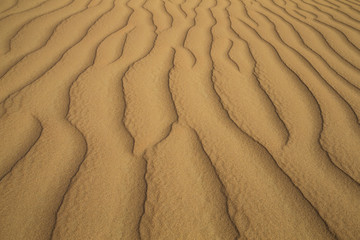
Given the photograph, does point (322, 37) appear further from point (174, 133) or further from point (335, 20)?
point (174, 133)

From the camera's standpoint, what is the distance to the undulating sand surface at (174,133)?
100 centimetres

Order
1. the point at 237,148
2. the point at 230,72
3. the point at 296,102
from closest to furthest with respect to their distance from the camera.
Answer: the point at 237,148, the point at 296,102, the point at 230,72

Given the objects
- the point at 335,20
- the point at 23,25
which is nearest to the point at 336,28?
the point at 335,20

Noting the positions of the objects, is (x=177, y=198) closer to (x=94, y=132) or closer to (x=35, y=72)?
(x=94, y=132)

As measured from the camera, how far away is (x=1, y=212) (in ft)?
3.24

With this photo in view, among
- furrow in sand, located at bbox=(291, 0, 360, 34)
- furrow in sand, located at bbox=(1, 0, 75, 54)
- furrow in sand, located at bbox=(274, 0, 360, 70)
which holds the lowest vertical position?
furrow in sand, located at bbox=(291, 0, 360, 34)

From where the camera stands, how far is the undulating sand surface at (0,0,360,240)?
1.00 metres

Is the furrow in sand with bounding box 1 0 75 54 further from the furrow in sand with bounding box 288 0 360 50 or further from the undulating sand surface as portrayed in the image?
the furrow in sand with bounding box 288 0 360 50

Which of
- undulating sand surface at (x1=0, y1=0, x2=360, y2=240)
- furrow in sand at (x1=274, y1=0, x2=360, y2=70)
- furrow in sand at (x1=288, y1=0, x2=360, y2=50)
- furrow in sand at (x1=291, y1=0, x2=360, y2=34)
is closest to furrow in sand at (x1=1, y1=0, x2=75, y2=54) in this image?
undulating sand surface at (x1=0, y1=0, x2=360, y2=240)

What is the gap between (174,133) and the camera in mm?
1336

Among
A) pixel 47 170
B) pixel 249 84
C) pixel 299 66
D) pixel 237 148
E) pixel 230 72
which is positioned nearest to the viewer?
pixel 47 170

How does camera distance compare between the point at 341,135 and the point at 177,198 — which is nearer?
the point at 177,198

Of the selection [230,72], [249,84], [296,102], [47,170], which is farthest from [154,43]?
[47,170]

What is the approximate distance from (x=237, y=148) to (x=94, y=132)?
676 millimetres
